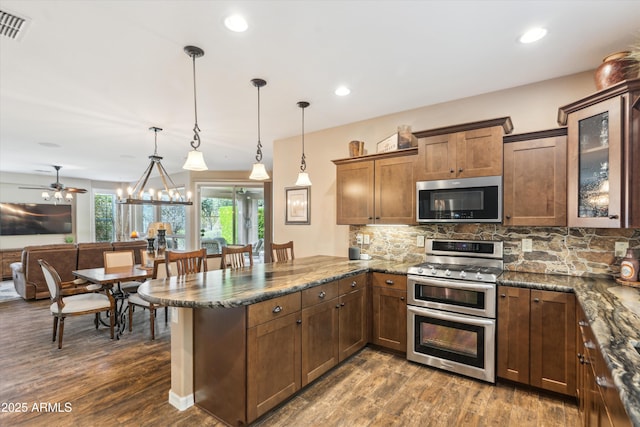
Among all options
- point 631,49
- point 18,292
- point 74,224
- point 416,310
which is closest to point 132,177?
point 74,224

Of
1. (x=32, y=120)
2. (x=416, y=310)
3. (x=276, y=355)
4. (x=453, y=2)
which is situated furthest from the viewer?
(x=32, y=120)

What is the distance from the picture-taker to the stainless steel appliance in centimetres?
258

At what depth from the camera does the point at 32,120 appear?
13.1 feet

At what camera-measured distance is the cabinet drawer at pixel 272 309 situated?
1.97 m

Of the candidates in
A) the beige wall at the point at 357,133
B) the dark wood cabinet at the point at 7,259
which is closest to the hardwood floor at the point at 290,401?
the beige wall at the point at 357,133

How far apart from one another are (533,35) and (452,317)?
2.34 m

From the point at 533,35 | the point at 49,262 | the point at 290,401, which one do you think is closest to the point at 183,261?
the point at 290,401

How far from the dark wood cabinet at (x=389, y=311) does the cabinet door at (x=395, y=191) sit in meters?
0.69

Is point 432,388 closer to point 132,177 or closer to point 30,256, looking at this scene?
point 30,256

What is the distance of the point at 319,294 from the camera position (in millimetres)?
2557

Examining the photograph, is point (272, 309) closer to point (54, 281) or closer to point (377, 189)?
point (377, 189)

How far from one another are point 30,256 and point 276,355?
561 centimetres

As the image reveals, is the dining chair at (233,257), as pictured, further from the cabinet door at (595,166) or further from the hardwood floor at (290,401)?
the cabinet door at (595,166)

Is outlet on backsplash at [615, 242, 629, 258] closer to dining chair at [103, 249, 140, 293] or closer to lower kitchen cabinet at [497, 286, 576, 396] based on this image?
lower kitchen cabinet at [497, 286, 576, 396]
